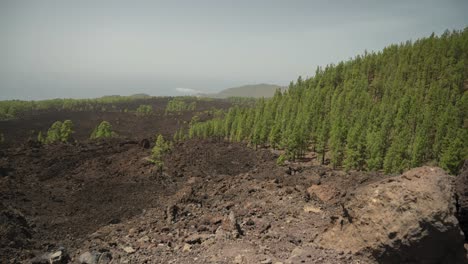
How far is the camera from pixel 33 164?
1548 inches

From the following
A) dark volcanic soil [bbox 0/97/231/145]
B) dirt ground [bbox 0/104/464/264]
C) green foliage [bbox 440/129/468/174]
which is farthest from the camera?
dark volcanic soil [bbox 0/97/231/145]

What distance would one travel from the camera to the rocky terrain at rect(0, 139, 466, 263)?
30.8ft

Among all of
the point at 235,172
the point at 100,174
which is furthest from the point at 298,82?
the point at 100,174

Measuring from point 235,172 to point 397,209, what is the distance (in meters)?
26.4

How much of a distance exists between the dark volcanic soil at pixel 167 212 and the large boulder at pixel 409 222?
1347 mm

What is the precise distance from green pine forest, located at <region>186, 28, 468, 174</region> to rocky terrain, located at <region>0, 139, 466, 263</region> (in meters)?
21.6

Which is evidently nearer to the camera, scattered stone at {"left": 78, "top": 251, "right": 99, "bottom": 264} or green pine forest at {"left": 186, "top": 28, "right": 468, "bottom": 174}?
scattered stone at {"left": 78, "top": 251, "right": 99, "bottom": 264}

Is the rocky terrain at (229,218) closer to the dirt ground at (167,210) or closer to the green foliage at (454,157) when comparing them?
the dirt ground at (167,210)

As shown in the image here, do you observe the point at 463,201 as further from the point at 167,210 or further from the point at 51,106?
the point at 51,106

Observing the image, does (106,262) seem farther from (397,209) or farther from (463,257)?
(463,257)

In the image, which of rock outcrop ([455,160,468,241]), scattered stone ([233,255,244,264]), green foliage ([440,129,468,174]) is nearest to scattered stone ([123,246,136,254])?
scattered stone ([233,255,244,264])

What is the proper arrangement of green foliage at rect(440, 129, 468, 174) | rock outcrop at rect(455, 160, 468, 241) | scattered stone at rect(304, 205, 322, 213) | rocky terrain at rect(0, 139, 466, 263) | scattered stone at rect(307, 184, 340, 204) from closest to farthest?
rocky terrain at rect(0, 139, 466, 263) → rock outcrop at rect(455, 160, 468, 241) → scattered stone at rect(304, 205, 322, 213) → scattered stone at rect(307, 184, 340, 204) → green foliage at rect(440, 129, 468, 174)

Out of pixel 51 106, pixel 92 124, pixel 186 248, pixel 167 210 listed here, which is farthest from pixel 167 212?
pixel 51 106

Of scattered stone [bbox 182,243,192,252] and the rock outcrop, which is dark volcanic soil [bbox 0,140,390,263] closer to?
scattered stone [bbox 182,243,192,252]
